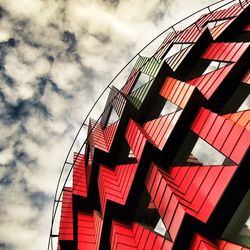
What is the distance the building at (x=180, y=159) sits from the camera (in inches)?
415

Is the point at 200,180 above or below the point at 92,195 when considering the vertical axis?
below

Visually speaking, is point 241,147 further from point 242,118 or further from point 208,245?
point 208,245

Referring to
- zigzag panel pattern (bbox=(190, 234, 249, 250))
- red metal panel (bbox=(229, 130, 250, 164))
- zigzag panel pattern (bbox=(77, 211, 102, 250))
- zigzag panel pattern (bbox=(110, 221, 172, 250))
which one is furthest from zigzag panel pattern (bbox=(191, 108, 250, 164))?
zigzag panel pattern (bbox=(77, 211, 102, 250))

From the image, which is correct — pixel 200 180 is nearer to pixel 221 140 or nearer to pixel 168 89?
pixel 221 140

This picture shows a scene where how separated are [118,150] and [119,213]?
482cm

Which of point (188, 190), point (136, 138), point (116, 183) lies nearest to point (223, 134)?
point (188, 190)

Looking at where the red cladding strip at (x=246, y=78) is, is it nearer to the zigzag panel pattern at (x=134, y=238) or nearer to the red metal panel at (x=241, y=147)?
the red metal panel at (x=241, y=147)

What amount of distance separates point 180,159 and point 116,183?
14.4ft

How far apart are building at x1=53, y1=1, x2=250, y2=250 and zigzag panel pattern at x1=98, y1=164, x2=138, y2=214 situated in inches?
2.5

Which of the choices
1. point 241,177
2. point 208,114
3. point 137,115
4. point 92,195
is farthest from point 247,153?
point 92,195

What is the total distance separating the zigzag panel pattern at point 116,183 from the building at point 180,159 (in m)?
0.06

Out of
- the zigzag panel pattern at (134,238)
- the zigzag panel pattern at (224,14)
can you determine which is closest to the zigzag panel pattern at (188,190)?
the zigzag panel pattern at (134,238)

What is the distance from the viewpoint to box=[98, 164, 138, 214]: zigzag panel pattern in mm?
15580

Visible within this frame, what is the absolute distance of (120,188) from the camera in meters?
16.5
